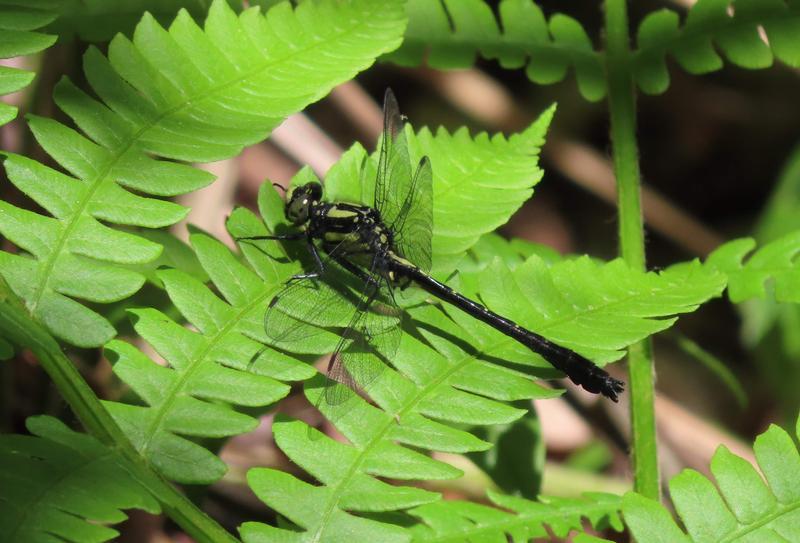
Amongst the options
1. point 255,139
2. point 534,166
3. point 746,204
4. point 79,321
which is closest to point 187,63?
point 255,139

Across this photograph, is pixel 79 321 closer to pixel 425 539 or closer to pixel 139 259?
pixel 139 259

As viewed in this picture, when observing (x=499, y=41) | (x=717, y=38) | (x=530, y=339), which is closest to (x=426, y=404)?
(x=530, y=339)

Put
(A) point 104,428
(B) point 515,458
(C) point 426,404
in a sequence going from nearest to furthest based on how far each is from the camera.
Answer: (A) point 104,428 → (C) point 426,404 → (B) point 515,458

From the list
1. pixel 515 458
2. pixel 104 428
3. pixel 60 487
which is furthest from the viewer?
pixel 515 458

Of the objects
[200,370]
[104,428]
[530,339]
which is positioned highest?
[530,339]

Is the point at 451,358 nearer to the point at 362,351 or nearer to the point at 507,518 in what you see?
the point at 362,351

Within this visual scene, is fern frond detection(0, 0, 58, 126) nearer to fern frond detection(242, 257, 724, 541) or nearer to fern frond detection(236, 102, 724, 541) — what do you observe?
fern frond detection(236, 102, 724, 541)

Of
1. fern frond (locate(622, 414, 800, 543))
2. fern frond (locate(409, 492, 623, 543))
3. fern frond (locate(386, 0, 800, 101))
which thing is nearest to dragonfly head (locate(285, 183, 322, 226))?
fern frond (locate(386, 0, 800, 101))
